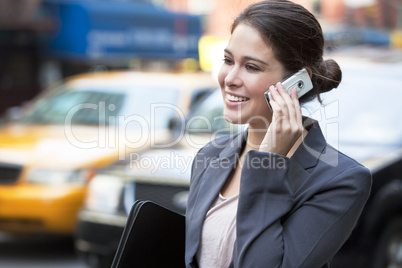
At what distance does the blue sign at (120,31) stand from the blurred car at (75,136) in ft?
31.1

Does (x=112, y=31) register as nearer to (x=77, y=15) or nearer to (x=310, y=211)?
(x=77, y=15)

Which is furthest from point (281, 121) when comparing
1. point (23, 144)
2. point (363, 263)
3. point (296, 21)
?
point (23, 144)

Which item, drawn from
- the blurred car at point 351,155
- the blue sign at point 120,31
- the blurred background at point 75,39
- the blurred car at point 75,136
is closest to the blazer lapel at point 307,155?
the blurred car at point 351,155

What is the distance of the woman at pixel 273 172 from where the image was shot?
1.82 metres

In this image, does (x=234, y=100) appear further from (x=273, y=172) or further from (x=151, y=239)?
(x=151, y=239)

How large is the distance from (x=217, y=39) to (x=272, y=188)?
70.6 ft

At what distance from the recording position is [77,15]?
56.0 ft

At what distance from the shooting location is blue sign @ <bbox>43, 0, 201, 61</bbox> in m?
17.2

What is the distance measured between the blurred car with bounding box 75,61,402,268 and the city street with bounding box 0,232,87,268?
42.7 inches

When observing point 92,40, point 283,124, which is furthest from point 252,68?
point 92,40

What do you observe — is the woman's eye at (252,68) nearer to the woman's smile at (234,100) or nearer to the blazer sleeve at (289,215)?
the woman's smile at (234,100)

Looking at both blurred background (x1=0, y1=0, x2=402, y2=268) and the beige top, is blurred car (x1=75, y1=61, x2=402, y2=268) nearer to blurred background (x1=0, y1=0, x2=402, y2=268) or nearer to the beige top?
the beige top

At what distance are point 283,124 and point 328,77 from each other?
34 cm

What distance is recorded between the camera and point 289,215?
6.11ft
